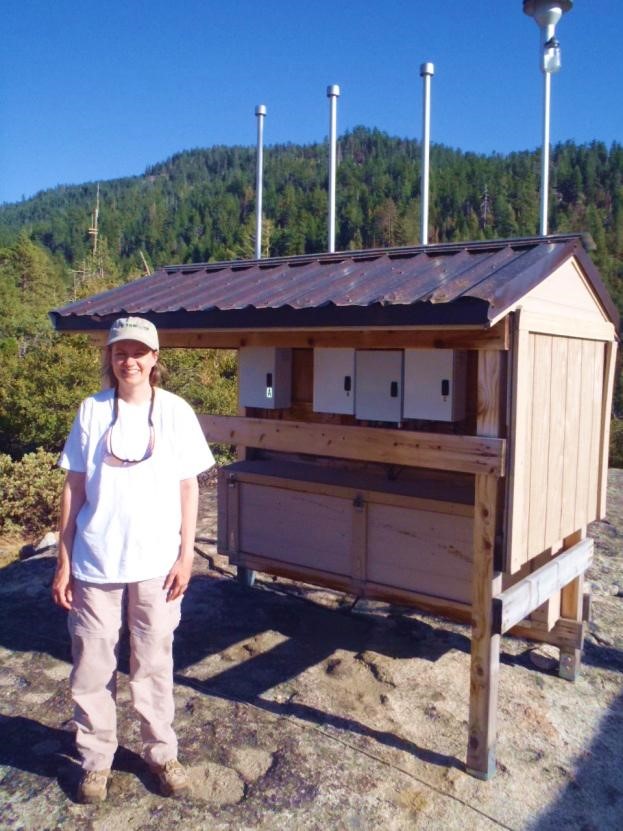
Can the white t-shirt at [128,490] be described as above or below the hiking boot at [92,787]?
above

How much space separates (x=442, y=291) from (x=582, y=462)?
151cm

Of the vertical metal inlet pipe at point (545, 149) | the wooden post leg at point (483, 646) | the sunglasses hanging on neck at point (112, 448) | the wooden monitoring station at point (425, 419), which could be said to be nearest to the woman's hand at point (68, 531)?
the sunglasses hanging on neck at point (112, 448)

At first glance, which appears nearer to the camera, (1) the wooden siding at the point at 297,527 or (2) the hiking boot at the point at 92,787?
(2) the hiking boot at the point at 92,787

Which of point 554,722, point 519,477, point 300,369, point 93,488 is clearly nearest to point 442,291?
point 519,477

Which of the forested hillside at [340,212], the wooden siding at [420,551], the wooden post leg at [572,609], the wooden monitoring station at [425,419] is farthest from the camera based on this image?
the forested hillside at [340,212]

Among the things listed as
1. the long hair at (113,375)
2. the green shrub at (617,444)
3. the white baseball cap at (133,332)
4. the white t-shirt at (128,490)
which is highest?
the white baseball cap at (133,332)

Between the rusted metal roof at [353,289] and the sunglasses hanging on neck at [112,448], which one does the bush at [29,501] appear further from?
the sunglasses hanging on neck at [112,448]

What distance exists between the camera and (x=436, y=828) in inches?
108

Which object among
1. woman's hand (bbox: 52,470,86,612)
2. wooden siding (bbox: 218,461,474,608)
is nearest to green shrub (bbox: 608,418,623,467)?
wooden siding (bbox: 218,461,474,608)

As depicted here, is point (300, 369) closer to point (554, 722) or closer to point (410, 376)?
Result: point (410, 376)

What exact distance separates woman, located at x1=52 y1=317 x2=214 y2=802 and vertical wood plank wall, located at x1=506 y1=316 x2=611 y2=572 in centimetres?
128

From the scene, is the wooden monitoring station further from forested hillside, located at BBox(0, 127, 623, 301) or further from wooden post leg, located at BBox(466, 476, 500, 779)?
forested hillside, located at BBox(0, 127, 623, 301)

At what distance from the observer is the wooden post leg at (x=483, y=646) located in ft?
9.86

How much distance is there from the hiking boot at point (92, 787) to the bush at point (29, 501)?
570cm
